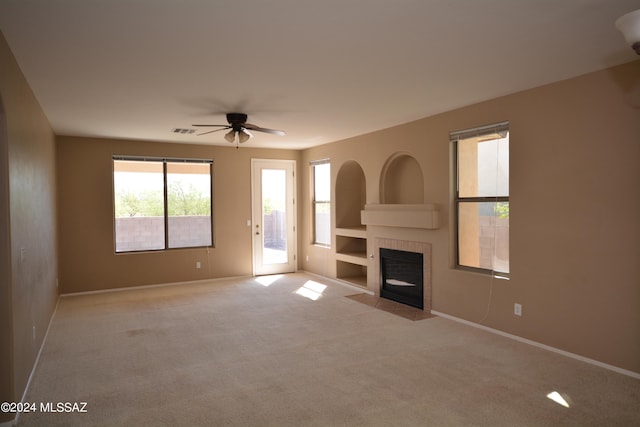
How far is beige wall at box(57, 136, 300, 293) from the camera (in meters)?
6.60

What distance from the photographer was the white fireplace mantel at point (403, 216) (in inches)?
203

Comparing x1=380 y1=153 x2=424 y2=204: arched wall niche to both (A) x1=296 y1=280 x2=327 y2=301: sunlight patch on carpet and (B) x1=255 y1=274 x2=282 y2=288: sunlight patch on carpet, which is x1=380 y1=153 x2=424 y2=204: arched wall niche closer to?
(A) x1=296 y1=280 x2=327 y2=301: sunlight patch on carpet

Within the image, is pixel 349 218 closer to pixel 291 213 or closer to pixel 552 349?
pixel 291 213

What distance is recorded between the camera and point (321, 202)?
7.95 m

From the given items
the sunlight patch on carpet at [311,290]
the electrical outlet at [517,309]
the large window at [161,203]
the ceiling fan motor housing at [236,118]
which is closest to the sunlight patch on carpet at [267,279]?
the sunlight patch on carpet at [311,290]

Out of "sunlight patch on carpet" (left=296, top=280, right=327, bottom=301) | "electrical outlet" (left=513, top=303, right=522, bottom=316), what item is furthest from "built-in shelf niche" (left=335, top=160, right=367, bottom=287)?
"electrical outlet" (left=513, top=303, right=522, bottom=316)

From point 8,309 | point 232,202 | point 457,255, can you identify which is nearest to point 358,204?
point 232,202

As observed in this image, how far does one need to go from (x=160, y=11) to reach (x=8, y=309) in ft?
6.80

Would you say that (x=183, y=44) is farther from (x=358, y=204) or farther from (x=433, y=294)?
(x=358, y=204)

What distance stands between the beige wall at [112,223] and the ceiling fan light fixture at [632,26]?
21.3 ft

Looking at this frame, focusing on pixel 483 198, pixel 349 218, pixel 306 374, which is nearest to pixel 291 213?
pixel 349 218

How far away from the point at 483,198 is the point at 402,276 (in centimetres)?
171

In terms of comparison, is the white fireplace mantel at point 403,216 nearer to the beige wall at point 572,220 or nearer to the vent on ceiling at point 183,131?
the beige wall at point 572,220

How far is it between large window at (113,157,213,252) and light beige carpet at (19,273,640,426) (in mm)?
1958
